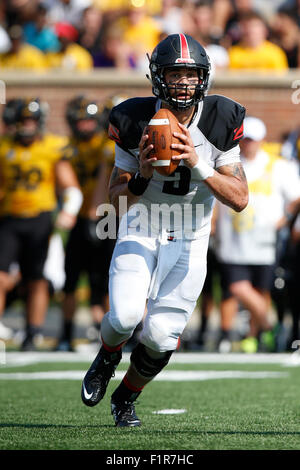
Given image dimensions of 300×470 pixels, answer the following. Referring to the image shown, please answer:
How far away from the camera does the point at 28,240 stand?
25.8 ft

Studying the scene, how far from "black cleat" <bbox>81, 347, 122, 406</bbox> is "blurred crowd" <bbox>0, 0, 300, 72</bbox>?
6.41 meters

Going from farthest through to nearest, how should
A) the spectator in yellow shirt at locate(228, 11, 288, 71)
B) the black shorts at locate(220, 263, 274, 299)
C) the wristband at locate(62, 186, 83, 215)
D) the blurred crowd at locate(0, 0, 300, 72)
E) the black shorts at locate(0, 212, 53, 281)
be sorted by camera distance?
1. the blurred crowd at locate(0, 0, 300, 72)
2. the spectator in yellow shirt at locate(228, 11, 288, 71)
3. the black shorts at locate(0, 212, 53, 281)
4. the wristband at locate(62, 186, 83, 215)
5. the black shorts at locate(220, 263, 274, 299)

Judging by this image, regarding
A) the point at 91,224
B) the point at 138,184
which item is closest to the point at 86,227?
the point at 91,224

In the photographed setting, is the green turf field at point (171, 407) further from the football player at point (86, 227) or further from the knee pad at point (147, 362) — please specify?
the football player at point (86, 227)

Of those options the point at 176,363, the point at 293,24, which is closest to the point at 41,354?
the point at 176,363

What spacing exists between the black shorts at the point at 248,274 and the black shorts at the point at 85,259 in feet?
3.28

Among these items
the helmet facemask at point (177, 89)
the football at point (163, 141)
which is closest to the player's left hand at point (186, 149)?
the football at point (163, 141)

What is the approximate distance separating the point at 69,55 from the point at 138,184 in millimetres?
7353

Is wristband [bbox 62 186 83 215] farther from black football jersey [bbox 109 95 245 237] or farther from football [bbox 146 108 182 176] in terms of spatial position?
football [bbox 146 108 182 176]

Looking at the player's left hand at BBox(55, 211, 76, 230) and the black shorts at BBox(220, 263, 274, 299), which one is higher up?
the player's left hand at BBox(55, 211, 76, 230)

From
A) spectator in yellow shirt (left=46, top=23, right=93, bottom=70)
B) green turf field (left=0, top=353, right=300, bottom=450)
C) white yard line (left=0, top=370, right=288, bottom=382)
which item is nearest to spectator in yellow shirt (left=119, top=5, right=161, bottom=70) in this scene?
spectator in yellow shirt (left=46, top=23, right=93, bottom=70)

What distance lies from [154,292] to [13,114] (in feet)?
13.6

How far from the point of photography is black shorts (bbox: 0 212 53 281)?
25.7 feet

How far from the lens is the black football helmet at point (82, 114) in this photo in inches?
312
